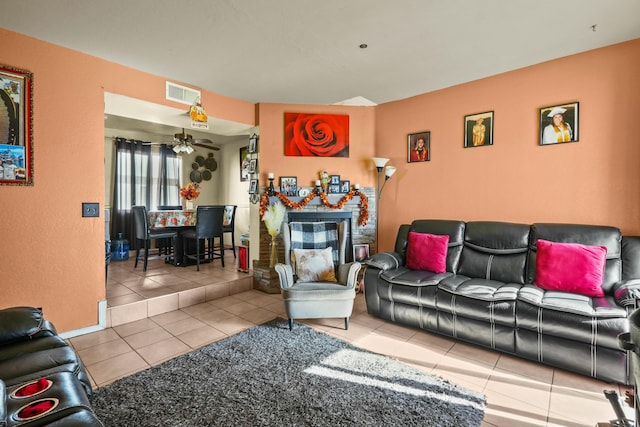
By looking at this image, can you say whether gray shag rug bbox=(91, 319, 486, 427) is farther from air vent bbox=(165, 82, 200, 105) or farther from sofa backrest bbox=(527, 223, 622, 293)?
air vent bbox=(165, 82, 200, 105)

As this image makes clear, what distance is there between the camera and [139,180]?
20.2 ft

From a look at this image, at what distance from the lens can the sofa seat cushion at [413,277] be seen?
9.50ft

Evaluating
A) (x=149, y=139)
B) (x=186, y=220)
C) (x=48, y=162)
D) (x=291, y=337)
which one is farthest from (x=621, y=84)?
(x=149, y=139)

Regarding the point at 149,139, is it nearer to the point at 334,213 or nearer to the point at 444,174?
the point at 334,213

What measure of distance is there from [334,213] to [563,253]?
249 centimetres

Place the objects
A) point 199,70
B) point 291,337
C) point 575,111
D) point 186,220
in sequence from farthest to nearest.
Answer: point 186,220 → point 199,70 → point 575,111 → point 291,337

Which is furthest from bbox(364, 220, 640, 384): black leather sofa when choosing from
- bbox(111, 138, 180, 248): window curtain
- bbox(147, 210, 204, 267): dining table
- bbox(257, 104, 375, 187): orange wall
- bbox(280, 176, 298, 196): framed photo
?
bbox(111, 138, 180, 248): window curtain

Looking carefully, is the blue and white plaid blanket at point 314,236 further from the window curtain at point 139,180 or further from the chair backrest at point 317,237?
the window curtain at point 139,180

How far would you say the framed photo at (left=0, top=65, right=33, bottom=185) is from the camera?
8.10 ft

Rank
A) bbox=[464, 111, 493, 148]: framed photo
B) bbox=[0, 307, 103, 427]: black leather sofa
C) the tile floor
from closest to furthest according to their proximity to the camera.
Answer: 1. bbox=[0, 307, 103, 427]: black leather sofa
2. the tile floor
3. bbox=[464, 111, 493, 148]: framed photo

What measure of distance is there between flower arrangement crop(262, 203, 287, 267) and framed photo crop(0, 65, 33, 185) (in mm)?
2315

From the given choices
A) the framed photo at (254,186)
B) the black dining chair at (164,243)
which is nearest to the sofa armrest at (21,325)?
the framed photo at (254,186)

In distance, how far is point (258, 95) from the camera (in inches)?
159

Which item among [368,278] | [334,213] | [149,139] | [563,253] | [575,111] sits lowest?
[368,278]
